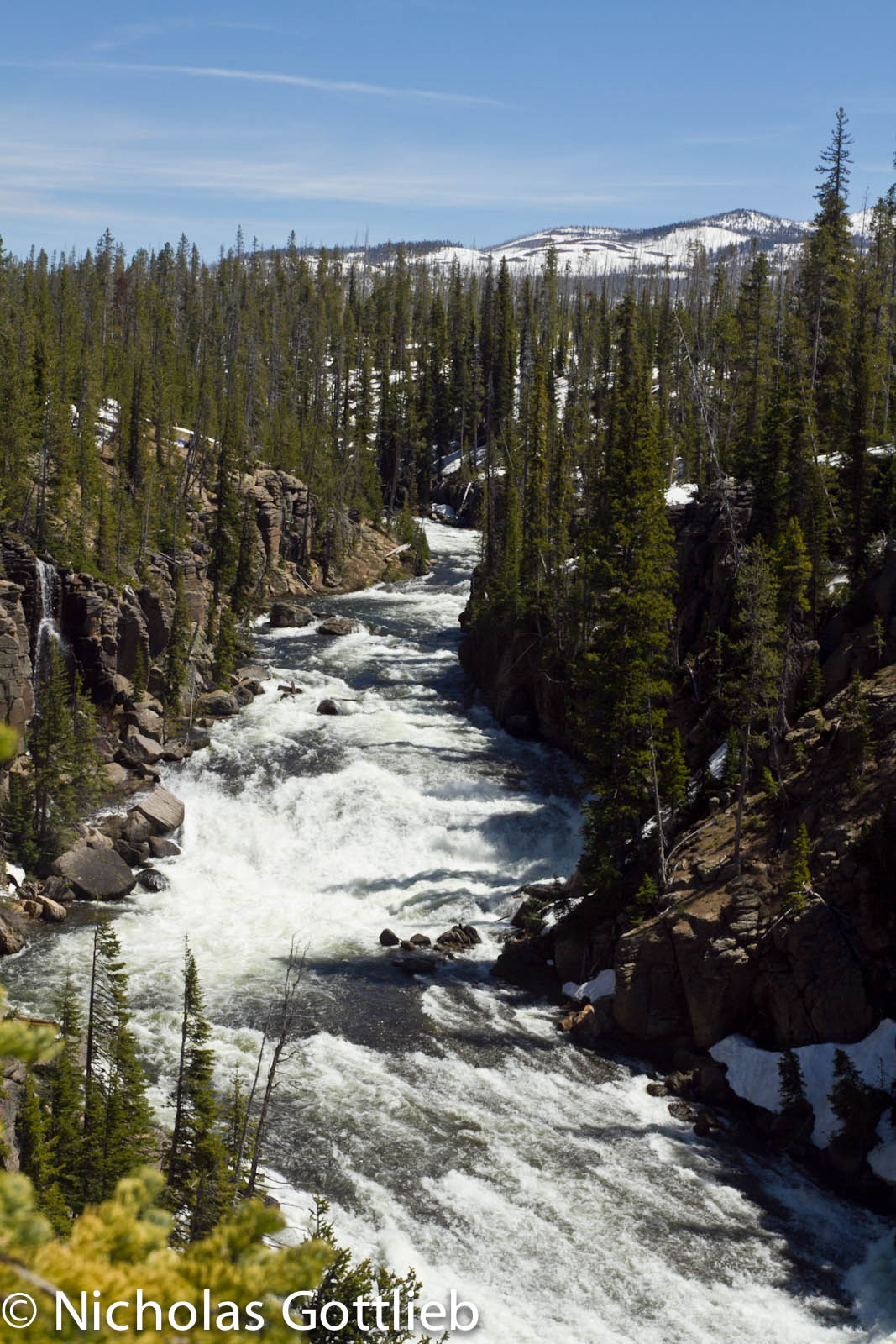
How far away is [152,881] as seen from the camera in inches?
1371

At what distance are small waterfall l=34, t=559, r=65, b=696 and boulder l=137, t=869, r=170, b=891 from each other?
38.1 ft

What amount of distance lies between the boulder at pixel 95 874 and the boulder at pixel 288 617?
31416mm

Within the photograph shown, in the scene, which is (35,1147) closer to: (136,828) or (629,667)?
(136,828)

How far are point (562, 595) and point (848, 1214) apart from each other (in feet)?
106

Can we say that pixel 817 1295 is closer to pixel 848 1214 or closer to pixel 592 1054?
pixel 848 1214

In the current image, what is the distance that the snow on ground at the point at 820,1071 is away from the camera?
22.2 m

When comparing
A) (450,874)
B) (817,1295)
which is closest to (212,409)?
(450,874)

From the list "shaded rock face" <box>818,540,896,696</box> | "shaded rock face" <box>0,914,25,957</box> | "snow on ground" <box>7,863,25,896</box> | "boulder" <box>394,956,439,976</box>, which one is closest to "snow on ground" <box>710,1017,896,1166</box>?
"boulder" <box>394,956,439,976</box>

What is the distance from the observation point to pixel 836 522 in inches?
1439

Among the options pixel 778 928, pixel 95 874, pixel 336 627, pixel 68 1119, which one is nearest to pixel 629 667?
pixel 778 928

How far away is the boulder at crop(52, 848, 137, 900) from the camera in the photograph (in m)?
Result: 33.5

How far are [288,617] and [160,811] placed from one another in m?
28.5

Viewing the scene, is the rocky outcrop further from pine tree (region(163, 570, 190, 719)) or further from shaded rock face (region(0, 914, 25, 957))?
pine tree (region(163, 570, 190, 719))

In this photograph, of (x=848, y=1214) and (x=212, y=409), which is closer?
(x=848, y=1214)
